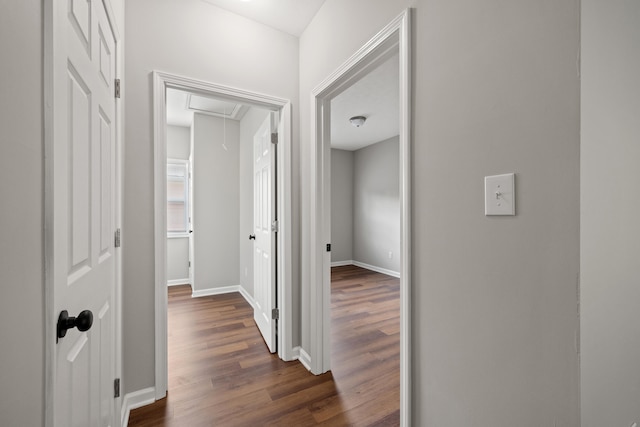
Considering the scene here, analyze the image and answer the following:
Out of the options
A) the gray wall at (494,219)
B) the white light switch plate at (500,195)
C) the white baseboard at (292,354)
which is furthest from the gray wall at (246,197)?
the white light switch plate at (500,195)

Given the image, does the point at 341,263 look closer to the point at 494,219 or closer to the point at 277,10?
the point at 277,10

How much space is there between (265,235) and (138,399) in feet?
4.72

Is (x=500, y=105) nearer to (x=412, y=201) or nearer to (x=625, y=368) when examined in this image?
(x=412, y=201)

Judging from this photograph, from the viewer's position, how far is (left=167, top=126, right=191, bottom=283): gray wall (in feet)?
14.5

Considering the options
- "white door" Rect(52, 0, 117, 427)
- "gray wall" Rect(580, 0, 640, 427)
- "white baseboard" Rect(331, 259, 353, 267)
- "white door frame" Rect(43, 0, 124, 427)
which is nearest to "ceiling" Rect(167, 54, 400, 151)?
"white door" Rect(52, 0, 117, 427)

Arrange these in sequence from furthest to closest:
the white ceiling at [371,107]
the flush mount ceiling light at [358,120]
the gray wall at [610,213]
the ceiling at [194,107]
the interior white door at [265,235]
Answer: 1. the flush mount ceiling light at [358,120]
2. the ceiling at [194,107]
3. the white ceiling at [371,107]
4. the interior white door at [265,235]
5. the gray wall at [610,213]

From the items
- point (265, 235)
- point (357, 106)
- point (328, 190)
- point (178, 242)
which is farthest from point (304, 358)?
point (178, 242)

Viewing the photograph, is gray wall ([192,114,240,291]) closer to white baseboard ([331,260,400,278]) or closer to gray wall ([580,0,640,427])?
white baseboard ([331,260,400,278])

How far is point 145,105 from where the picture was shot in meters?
1.75

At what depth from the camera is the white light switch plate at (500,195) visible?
34.1 inches

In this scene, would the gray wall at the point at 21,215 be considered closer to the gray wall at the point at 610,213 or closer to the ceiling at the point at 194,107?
the gray wall at the point at 610,213

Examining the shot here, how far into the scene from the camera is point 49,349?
614 millimetres

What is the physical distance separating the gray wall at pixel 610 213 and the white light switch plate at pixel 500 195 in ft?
0.55

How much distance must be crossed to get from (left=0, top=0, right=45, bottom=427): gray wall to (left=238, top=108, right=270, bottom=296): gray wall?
9.43 ft
